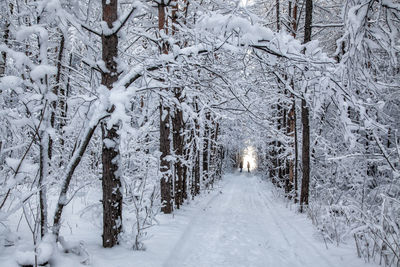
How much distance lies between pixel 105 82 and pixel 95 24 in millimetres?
1390

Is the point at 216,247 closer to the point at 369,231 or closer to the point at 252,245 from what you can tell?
the point at 252,245

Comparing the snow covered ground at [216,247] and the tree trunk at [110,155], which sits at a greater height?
the tree trunk at [110,155]

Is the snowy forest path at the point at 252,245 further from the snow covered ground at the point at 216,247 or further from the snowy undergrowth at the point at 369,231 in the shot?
the snowy undergrowth at the point at 369,231

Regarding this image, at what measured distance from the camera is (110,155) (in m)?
4.73

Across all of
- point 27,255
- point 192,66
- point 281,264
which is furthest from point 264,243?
point 27,255

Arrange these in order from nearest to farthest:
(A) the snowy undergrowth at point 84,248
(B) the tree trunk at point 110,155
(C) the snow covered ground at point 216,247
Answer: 1. (A) the snowy undergrowth at point 84,248
2. (C) the snow covered ground at point 216,247
3. (B) the tree trunk at point 110,155

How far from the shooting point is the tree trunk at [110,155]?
4645 millimetres

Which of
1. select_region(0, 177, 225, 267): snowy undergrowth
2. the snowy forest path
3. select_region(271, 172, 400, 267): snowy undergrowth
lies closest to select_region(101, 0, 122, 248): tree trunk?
select_region(0, 177, 225, 267): snowy undergrowth

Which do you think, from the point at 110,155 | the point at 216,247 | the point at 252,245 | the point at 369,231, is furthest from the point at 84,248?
the point at 369,231

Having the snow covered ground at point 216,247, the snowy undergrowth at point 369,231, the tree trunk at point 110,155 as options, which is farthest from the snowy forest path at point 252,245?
the tree trunk at point 110,155

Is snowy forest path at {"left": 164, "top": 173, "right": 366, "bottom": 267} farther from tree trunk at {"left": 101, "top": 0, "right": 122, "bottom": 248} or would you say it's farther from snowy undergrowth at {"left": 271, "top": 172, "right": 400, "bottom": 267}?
tree trunk at {"left": 101, "top": 0, "right": 122, "bottom": 248}

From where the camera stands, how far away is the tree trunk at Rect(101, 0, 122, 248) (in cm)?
464

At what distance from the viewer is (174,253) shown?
5191mm

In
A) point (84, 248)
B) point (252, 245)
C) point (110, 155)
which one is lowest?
point (252, 245)
